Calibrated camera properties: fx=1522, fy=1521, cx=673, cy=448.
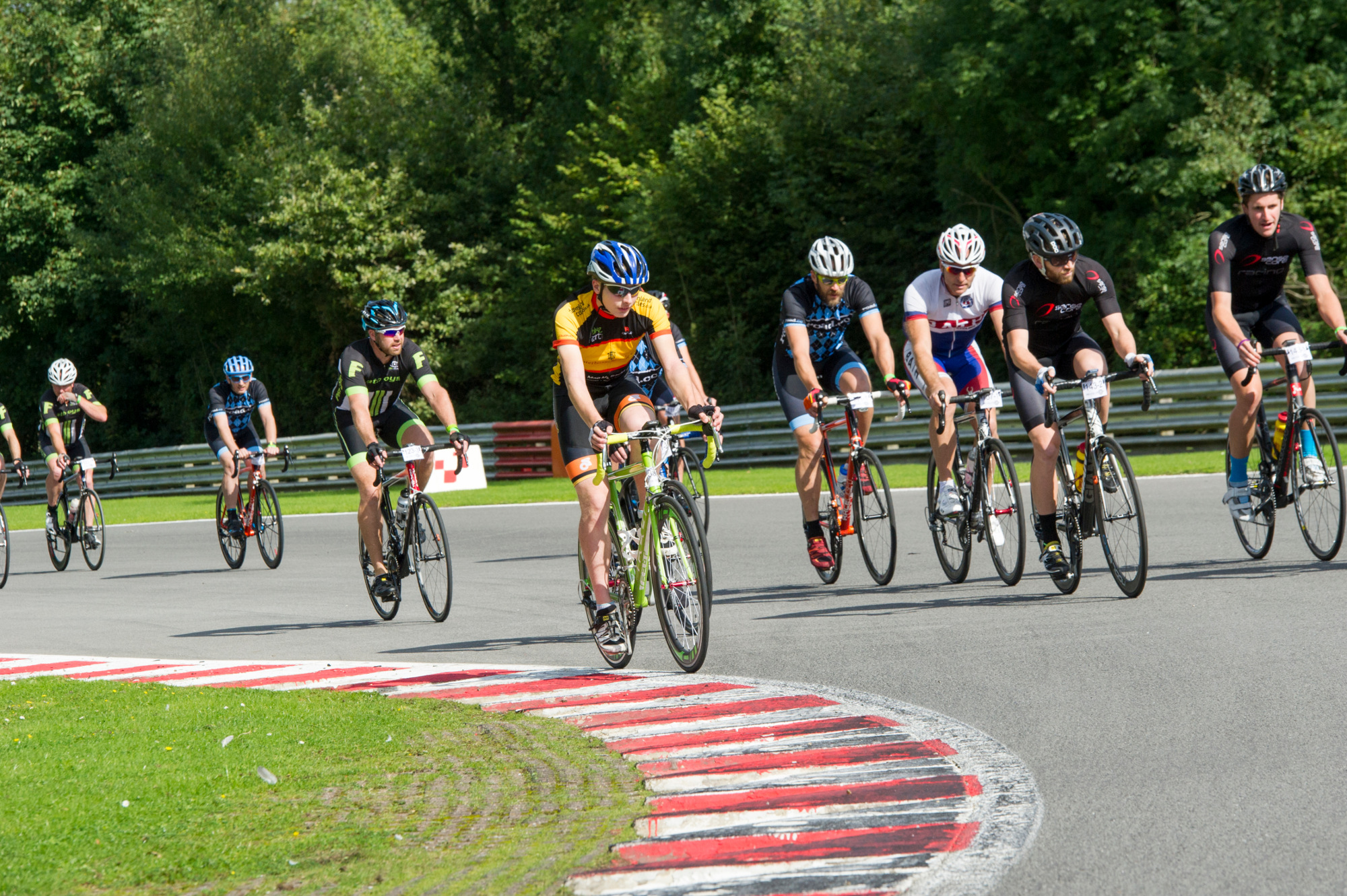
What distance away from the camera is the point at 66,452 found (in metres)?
16.2

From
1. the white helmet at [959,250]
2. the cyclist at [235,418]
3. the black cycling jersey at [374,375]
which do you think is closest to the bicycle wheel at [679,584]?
the white helmet at [959,250]

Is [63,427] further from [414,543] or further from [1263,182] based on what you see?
[1263,182]

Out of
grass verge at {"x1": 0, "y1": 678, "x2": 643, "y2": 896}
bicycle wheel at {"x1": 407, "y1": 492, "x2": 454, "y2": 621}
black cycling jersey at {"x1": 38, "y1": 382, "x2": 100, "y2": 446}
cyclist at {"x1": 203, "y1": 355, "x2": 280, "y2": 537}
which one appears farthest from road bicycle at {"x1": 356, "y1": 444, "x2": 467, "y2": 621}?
black cycling jersey at {"x1": 38, "y1": 382, "x2": 100, "y2": 446}

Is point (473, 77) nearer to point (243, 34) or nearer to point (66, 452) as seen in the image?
point (243, 34)

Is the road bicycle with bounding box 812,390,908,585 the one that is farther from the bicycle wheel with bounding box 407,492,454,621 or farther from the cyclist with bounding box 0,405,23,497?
the cyclist with bounding box 0,405,23,497

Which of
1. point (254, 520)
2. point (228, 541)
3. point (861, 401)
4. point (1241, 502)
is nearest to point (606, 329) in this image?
point (861, 401)

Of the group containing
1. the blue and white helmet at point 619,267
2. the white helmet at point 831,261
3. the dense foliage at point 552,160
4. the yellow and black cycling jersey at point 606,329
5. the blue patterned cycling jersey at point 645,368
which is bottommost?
the blue patterned cycling jersey at point 645,368

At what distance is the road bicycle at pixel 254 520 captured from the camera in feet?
48.3

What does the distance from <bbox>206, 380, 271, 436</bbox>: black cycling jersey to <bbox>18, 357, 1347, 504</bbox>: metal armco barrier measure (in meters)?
8.56

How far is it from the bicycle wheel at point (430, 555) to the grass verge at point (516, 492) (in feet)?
30.6

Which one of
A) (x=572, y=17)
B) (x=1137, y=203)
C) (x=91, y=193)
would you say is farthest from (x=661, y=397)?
(x=91, y=193)

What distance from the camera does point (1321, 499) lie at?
9195 mm

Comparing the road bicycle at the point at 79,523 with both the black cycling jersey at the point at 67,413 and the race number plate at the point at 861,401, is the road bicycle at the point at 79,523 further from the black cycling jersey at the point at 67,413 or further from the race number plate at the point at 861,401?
the race number plate at the point at 861,401

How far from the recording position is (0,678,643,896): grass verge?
4270 mm
